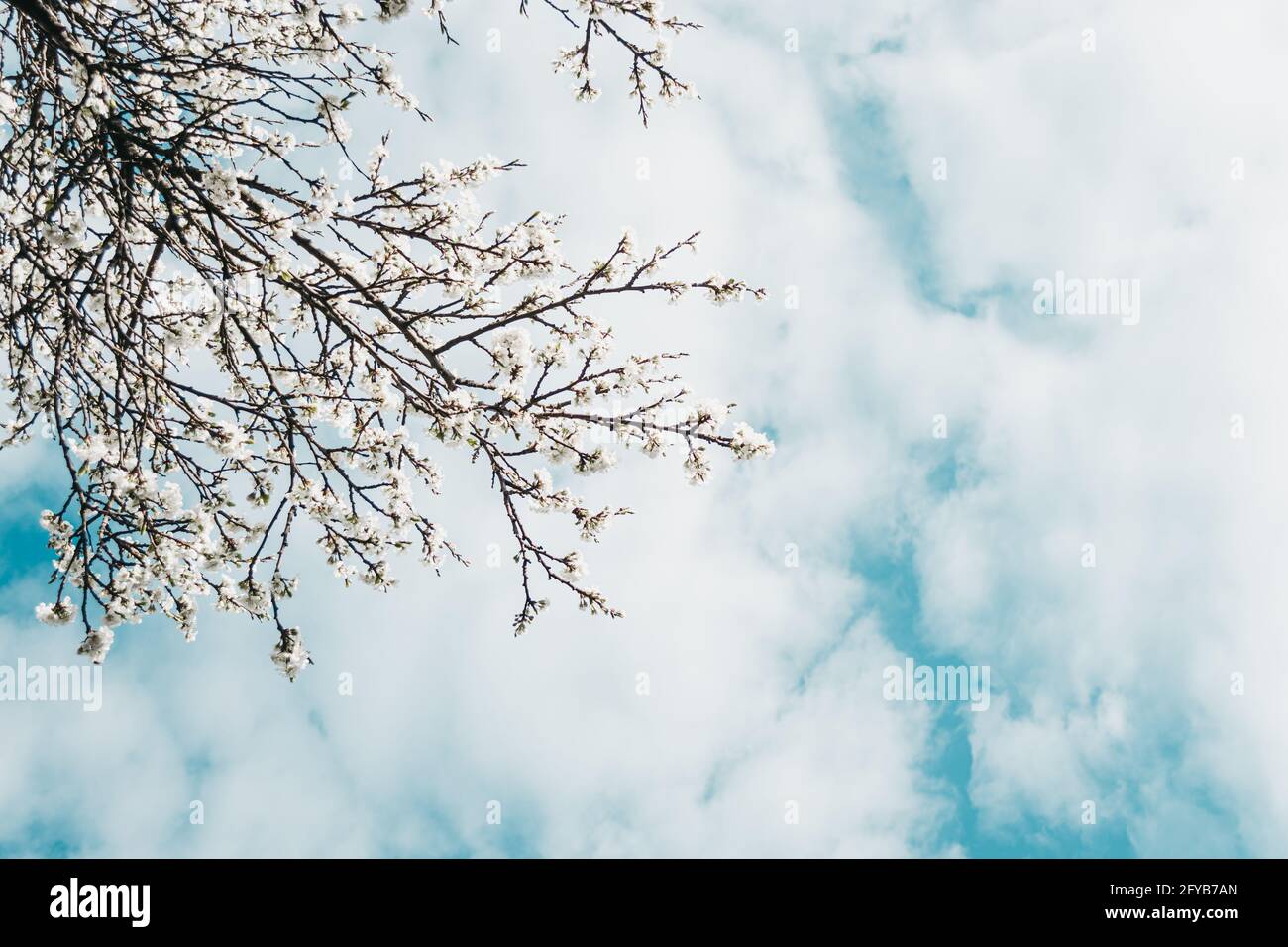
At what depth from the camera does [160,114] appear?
497 cm

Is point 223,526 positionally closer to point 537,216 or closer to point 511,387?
point 511,387

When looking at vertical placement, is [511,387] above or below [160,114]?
below

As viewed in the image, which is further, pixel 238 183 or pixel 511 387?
pixel 511 387
